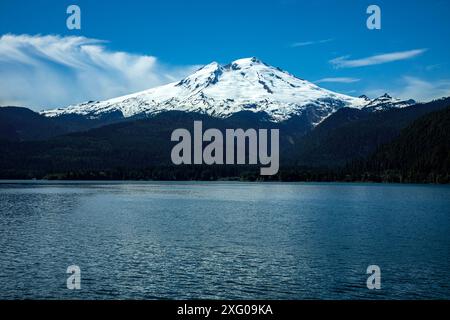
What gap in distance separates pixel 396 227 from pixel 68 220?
47842 millimetres

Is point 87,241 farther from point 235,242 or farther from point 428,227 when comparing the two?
point 428,227

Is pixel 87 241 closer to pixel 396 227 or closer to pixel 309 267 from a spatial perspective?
pixel 309 267

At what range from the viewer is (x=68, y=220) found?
82750mm

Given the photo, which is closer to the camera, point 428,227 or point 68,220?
point 428,227
